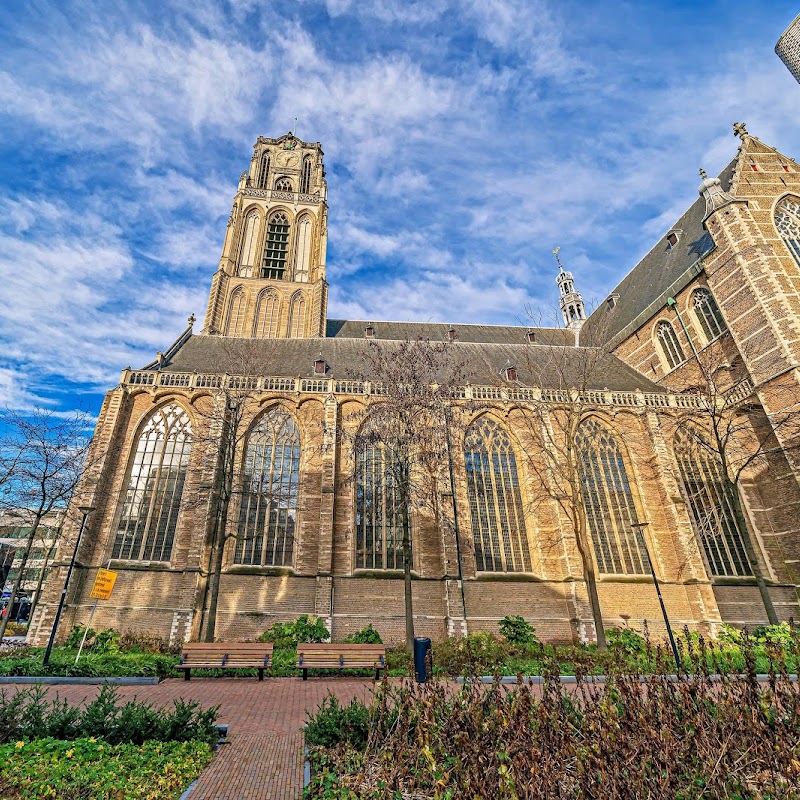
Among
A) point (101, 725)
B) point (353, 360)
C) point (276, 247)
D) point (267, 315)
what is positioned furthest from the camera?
point (276, 247)

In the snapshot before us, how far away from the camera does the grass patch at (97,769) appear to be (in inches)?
169

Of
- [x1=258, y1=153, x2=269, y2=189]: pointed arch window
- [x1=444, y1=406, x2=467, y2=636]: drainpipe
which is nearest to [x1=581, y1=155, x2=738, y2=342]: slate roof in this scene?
[x1=444, y1=406, x2=467, y2=636]: drainpipe

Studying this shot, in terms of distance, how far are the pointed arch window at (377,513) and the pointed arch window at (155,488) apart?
26.3ft

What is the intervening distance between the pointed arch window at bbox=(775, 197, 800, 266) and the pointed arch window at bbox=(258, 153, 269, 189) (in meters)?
36.0

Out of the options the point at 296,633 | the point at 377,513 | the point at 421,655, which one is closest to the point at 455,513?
the point at 377,513

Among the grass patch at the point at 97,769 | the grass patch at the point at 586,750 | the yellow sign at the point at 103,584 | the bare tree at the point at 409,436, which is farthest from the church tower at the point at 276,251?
the grass patch at the point at 586,750

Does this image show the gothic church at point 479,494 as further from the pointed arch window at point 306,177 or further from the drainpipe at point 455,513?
the pointed arch window at point 306,177

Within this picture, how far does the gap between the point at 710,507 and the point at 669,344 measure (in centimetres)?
1056

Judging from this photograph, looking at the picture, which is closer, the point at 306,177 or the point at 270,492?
the point at 270,492

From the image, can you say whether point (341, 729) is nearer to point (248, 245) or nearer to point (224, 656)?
point (224, 656)

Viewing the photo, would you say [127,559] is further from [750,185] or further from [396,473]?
[750,185]

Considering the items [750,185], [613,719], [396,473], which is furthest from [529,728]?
[750,185]

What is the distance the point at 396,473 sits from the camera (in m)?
16.8

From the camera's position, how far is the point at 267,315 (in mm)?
31406
